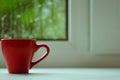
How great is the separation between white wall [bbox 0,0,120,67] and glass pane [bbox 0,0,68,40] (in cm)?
4

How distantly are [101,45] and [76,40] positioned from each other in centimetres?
9

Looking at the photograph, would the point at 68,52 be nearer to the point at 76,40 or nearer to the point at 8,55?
the point at 76,40

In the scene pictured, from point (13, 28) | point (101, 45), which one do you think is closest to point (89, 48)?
point (101, 45)

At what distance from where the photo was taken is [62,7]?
1110 mm

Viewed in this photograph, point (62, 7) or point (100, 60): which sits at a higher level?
point (62, 7)

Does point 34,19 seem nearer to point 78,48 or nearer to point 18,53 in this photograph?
point 78,48

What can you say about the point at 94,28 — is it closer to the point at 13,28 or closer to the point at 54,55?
the point at 54,55

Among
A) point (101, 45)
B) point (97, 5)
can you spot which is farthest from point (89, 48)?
point (97, 5)

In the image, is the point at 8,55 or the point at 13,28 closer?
the point at 8,55

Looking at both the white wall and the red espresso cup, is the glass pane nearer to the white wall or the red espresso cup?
the white wall

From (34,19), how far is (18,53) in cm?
32

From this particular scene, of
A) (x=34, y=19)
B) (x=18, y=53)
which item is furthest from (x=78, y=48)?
(x=18, y=53)

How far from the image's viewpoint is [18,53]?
2.64 ft

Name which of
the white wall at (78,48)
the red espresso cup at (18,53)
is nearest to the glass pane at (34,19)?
the white wall at (78,48)
